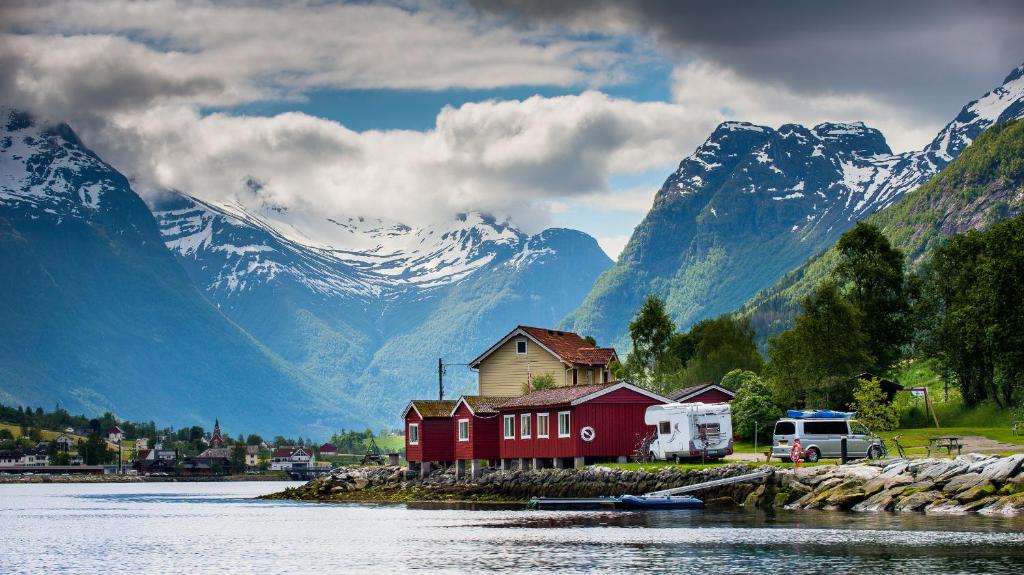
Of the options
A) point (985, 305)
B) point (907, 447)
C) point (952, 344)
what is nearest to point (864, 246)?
point (952, 344)

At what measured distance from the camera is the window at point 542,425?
309 feet

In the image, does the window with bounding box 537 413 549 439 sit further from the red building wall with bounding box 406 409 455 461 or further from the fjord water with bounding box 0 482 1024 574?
the red building wall with bounding box 406 409 455 461

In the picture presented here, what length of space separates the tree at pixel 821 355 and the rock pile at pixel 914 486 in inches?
1244

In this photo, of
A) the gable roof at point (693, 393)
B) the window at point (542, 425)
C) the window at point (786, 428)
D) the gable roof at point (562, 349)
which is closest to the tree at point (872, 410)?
the window at point (786, 428)

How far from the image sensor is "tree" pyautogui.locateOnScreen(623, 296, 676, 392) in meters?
130

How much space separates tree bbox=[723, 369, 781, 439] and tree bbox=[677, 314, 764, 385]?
81.2ft

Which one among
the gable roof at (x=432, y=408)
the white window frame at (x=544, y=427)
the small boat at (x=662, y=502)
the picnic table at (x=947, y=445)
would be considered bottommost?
the small boat at (x=662, y=502)

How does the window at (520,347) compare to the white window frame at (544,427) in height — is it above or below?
above

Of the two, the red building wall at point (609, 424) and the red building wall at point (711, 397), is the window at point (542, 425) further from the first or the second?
the red building wall at point (711, 397)

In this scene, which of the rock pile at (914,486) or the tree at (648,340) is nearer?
the rock pile at (914,486)

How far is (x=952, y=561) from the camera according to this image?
1866 inches

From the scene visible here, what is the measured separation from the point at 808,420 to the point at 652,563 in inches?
1239

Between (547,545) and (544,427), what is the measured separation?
36.4m

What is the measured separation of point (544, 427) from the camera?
9456 centimetres
